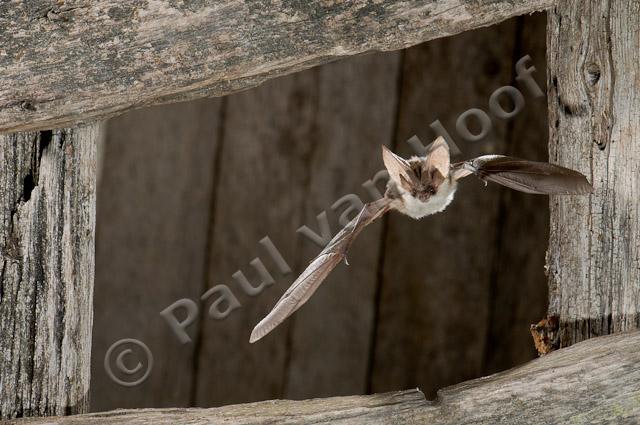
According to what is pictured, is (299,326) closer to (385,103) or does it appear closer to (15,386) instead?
(385,103)

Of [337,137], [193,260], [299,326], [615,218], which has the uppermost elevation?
[337,137]

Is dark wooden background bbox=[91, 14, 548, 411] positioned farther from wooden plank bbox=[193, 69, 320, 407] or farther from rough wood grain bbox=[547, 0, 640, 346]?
rough wood grain bbox=[547, 0, 640, 346]

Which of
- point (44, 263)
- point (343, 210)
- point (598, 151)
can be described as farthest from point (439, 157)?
point (343, 210)

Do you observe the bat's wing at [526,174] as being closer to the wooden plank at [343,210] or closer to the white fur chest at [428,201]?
the white fur chest at [428,201]

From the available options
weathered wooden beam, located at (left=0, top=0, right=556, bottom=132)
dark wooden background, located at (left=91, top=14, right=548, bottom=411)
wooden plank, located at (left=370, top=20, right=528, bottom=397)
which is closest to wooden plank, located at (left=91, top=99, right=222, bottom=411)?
dark wooden background, located at (left=91, top=14, right=548, bottom=411)

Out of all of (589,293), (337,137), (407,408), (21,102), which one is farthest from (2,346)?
(337,137)

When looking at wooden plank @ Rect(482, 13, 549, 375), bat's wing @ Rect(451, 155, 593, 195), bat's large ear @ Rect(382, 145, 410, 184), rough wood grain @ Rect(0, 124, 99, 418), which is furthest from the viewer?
wooden plank @ Rect(482, 13, 549, 375)

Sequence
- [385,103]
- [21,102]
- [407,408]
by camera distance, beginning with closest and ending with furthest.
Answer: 1. [21,102]
2. [407,408]
3. [385,103]

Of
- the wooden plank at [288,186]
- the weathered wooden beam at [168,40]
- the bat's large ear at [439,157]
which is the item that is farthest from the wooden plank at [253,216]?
the bat's large ear at [439,157]
